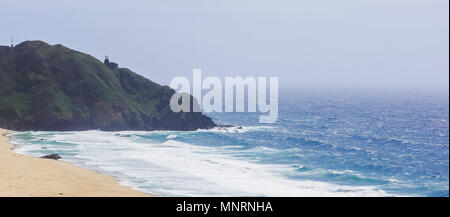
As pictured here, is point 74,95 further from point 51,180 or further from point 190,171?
point 51,180

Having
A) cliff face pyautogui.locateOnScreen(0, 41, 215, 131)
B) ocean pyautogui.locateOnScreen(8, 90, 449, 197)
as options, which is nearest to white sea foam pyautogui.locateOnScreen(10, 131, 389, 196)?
ocean pyautogui.locateOnScreen(8, 90, 449, 197)

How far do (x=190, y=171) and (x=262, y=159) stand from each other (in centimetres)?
1548

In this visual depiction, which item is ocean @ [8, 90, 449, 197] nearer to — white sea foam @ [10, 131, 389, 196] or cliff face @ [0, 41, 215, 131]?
white sea foam @ [10, 131, 389, 196]

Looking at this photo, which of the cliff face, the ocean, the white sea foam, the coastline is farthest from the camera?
the cliff face

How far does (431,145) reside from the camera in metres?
89.1

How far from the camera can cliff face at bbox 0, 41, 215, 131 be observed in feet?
333

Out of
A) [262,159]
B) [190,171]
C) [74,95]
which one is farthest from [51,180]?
[74,95]

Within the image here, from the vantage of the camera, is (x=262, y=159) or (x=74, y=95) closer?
(x=262, y=159)

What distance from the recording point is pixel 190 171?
54.4 m

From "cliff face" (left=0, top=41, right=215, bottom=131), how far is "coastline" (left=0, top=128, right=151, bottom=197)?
44.9 metres

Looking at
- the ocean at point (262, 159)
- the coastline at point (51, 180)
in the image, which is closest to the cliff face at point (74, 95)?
the ocean at point (262, 159)

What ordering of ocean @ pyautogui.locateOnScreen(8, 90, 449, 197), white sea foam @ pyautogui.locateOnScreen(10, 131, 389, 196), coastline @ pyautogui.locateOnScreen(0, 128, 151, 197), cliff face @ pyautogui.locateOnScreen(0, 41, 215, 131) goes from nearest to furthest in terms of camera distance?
coastline @ pyautogui.locateOnScreen(0, 128, 151, 197) → white sea foam @ pyautogui.locateOnScreen(10, 131, 389, 196) → ocean @ pyautogui.locateOnScreen(8, 90, 449, 197) → cliff face @ pyautogui.locateOnScreen(0, 41, 215, 131)

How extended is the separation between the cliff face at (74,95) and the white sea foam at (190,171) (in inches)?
823
